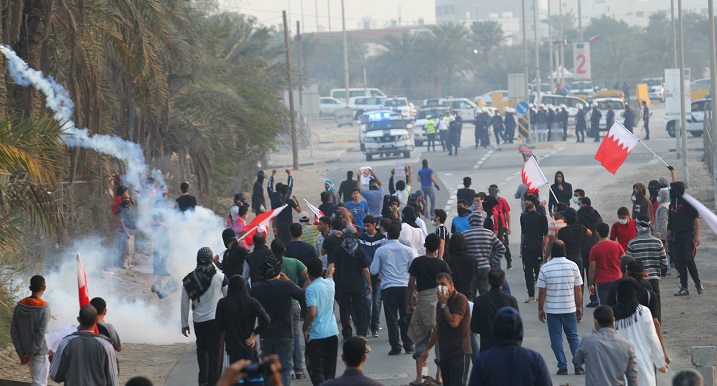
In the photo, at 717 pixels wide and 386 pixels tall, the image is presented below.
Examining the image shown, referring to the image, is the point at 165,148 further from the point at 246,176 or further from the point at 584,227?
the point at 584,227

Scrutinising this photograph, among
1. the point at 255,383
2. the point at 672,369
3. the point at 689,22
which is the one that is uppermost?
the point at 689,22

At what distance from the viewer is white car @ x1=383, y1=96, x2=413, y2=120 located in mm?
65250

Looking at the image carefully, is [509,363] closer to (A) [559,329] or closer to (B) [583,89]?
(A) [559,329]

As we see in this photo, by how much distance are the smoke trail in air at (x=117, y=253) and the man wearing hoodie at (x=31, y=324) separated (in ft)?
12.3

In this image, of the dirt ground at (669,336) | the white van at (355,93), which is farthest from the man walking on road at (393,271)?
the white van at (355,93)

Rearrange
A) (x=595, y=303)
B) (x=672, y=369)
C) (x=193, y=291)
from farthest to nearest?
(x=595, y=303), (x=672, y=369), (x=193, y=291)

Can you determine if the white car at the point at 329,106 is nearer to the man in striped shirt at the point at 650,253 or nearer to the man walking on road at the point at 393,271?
the man walking on road at the point at 393,271

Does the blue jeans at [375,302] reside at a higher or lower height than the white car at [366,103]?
lower

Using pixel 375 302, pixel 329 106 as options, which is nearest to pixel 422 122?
pixel 329 106

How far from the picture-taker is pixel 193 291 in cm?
1084

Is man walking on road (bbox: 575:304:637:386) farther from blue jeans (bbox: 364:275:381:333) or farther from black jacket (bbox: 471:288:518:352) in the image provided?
blue jeans (bbox: 364:275:381:333)

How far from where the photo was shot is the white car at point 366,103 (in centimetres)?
7319

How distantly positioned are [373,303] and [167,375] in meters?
2.69

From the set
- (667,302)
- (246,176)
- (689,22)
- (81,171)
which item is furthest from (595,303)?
(689,22)
